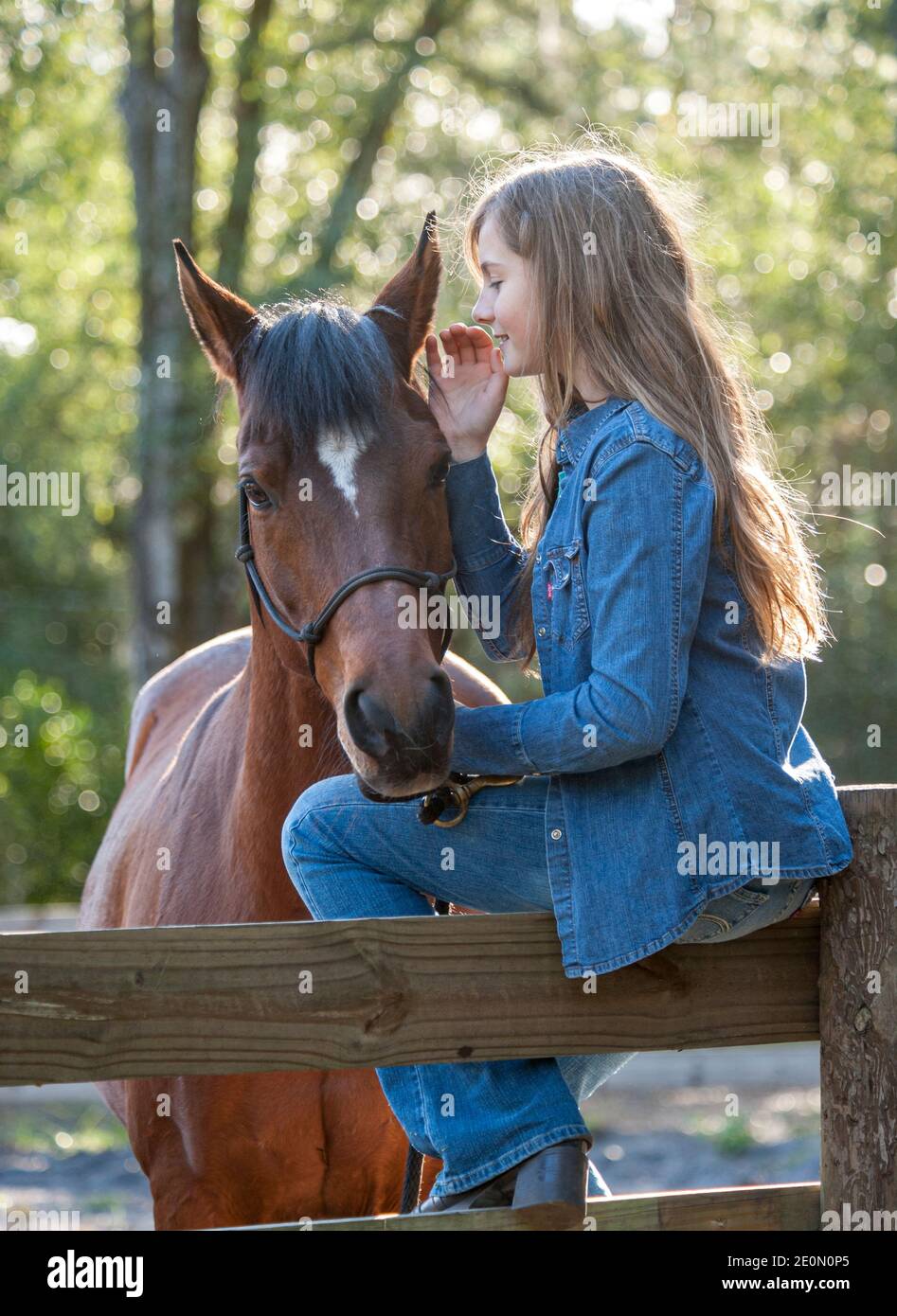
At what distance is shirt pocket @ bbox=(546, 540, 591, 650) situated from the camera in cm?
230

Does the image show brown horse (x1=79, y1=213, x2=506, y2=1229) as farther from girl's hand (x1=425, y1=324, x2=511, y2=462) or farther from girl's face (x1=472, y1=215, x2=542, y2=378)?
girl's face (x1=472, y1=215, x2=542, y2=378)

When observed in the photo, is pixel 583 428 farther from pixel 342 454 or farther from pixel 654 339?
pixel 342 454

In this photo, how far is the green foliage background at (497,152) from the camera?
1356 cm

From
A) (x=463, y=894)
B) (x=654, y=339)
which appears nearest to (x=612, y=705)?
(x=463, y=894)

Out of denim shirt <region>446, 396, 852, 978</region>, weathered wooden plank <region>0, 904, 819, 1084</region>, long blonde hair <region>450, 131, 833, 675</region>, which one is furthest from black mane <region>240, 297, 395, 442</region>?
weathered wooden plank <region>0, 904, 819, 1084</region>

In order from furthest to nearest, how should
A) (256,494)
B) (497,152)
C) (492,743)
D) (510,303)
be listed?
1. (497,152)
2. (256,494)
3. (510,303)
4. (492,743)

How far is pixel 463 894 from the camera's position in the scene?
7.84 ft

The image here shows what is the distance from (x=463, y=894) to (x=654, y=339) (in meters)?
1.05

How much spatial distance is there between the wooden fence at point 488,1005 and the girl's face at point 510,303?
0.98m

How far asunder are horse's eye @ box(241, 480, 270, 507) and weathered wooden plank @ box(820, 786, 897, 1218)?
1.23m

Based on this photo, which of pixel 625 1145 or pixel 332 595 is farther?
pixel 625 1145

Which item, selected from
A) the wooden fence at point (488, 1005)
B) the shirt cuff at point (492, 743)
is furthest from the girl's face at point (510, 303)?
the wooden fence at point (488, 1005)

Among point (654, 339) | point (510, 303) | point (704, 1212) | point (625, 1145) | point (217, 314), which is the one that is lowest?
point (625, 1145)
